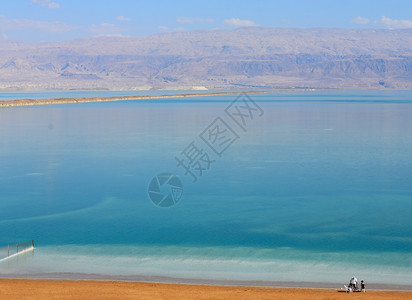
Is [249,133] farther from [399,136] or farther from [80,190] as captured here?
[80,190]

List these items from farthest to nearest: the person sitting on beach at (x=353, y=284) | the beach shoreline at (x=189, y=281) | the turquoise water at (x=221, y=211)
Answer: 1. the turquoise water at (x=221, y=211)
2. the beach shoreline at (x=189, y=281)
3. the person sitting on beach at (x=353, y=284)

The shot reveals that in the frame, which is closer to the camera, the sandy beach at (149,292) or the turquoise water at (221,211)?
the sandy beach at (149,292)

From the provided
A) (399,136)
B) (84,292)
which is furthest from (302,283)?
(399,136)

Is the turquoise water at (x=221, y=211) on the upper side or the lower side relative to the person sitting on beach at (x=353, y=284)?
upper

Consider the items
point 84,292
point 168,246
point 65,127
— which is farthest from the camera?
point 65,127

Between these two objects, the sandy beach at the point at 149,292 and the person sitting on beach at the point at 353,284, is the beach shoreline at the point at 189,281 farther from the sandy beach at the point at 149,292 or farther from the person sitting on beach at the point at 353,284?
the person sitting on beach at the point at 353,284

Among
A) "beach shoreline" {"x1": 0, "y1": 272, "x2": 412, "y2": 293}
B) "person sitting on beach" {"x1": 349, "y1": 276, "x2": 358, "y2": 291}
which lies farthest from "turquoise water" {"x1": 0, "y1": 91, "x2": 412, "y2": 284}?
"person sitting on beach" {"x1": 349, "y1": 276, "x2": 358, "y2": 291}

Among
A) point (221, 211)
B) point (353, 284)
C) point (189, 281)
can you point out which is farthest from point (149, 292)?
point (221, 211)

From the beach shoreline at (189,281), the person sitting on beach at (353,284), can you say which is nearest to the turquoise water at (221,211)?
the beach shoreline at (189,281)
